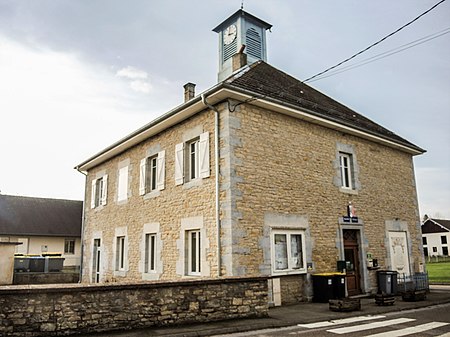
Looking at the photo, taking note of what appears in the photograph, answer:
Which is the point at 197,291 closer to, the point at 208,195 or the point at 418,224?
the point at 208,195

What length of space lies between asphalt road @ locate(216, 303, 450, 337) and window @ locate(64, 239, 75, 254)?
25.6m

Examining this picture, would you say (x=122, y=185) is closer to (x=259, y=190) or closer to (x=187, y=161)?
(x=187, y=161)

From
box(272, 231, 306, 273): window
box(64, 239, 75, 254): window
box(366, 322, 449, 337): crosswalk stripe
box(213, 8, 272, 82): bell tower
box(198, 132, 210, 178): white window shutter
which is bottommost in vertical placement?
box(366, 322, 449, 337): crosswalk stripe

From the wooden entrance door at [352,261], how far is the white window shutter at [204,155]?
5065 mm

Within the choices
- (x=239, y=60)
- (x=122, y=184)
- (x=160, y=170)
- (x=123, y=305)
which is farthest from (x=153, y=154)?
(x=123, y=305)

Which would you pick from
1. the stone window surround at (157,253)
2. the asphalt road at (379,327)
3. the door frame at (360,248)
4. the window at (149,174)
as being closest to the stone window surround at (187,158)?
the window at (149,174)

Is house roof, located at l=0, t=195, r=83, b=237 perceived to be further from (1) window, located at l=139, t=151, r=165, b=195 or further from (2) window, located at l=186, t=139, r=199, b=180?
(2) window, located at l=186, t=139, r=199, b=180

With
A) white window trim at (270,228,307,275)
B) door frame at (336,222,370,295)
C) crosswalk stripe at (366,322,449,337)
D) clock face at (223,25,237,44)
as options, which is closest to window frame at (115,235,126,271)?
white window trim at (270,228,307,275)

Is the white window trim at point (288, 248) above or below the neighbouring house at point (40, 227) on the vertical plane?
below

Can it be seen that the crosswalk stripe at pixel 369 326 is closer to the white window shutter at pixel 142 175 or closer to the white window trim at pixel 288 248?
the white window trim at pixel 288 248

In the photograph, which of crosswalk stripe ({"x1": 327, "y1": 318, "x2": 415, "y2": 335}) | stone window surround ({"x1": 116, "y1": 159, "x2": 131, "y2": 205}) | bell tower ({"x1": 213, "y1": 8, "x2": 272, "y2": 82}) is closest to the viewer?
crosswalk stripe ({"x1": 327, "y1": 318, "x2": 415, "y2": 335})

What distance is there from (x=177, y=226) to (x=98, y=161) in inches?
310

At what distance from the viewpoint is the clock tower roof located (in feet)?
52.3

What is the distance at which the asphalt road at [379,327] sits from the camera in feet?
22.7
